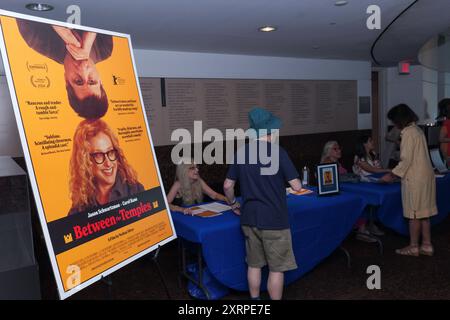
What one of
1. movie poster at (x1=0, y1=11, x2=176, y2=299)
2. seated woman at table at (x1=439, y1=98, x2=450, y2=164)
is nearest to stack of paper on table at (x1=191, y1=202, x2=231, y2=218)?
movie poster at (x1=0, y1=11, x2=176, y2=299)

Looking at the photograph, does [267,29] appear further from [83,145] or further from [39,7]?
[83,145]

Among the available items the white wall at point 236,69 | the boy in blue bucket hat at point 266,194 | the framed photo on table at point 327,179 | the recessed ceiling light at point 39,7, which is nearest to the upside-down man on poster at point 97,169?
the boy in blue bucket hat at point 266,194

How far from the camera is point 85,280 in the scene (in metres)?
1.36

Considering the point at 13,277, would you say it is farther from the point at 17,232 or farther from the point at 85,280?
the point at 85,280

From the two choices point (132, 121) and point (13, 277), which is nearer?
point (13, 277)

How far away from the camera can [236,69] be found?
14.7ft

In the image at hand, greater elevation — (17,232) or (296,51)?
(296,51)

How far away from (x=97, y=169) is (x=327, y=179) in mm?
2022

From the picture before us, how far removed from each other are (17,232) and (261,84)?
3.60 metres

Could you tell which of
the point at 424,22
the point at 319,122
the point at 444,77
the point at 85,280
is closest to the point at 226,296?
the point at 85,280

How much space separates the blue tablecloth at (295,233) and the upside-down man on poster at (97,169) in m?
0.83

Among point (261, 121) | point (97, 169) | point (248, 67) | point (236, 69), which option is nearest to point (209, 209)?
point (261, 121)

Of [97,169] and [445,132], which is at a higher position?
[97,169]

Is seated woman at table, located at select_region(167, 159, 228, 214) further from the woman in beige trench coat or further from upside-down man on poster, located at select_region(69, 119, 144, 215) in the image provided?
the woman in beige trench coat
